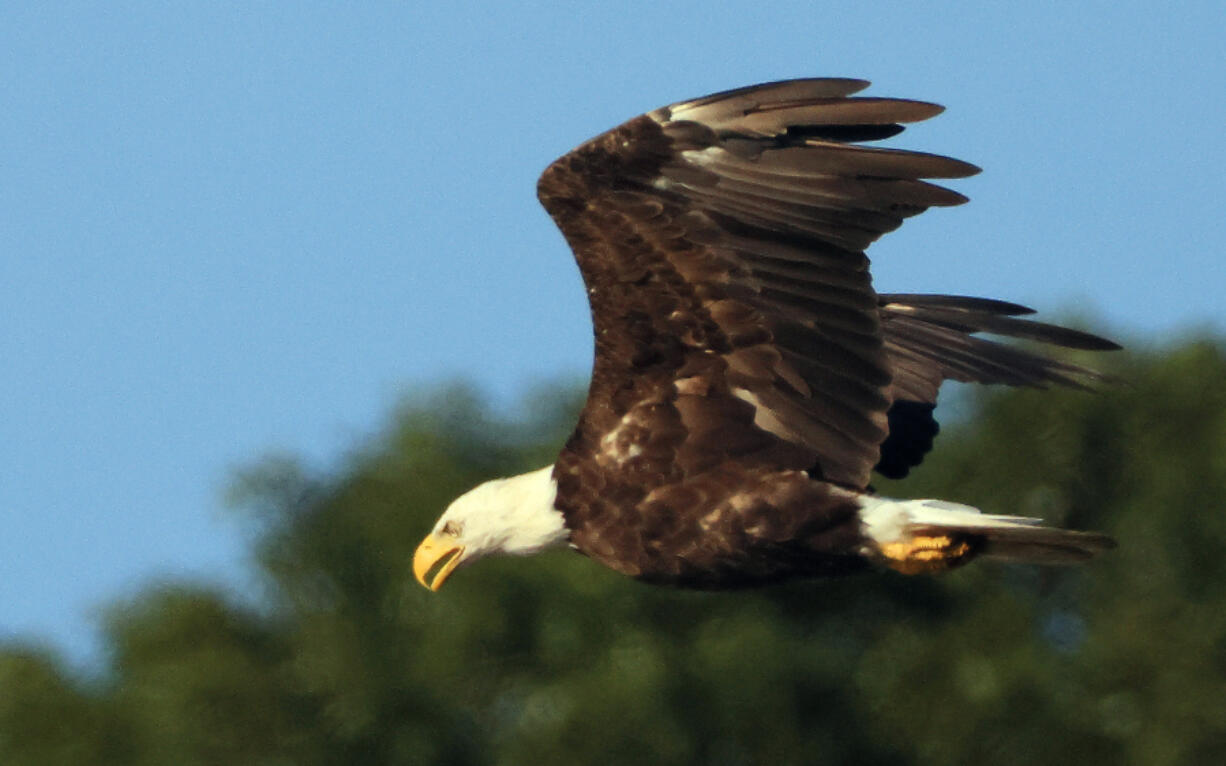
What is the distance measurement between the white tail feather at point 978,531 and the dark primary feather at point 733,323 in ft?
0.30

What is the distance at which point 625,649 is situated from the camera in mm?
21016

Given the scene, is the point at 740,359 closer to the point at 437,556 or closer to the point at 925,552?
the point at 925,552

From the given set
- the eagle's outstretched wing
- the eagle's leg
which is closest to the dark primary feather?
the eagle's outstretched wing

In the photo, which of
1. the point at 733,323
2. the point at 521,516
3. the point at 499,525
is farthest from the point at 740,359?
the point at 499,525

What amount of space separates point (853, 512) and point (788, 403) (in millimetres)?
422

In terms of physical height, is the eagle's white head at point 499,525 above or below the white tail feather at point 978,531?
above

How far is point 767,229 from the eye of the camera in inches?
337

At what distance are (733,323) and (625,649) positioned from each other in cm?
1244

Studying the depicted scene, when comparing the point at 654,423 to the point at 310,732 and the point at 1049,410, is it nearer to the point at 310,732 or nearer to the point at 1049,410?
the point at 310,732

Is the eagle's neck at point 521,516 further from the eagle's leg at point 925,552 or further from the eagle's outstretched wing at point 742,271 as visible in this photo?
the eagle's leg at point 925,552

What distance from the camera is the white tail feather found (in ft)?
28.6

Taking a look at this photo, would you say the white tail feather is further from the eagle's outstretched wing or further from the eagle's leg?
the eagle's outstretched wing

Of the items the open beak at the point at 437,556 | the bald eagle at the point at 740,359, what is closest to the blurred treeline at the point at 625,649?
the open beak at the point at 437,556

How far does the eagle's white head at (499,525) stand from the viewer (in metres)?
9.23
